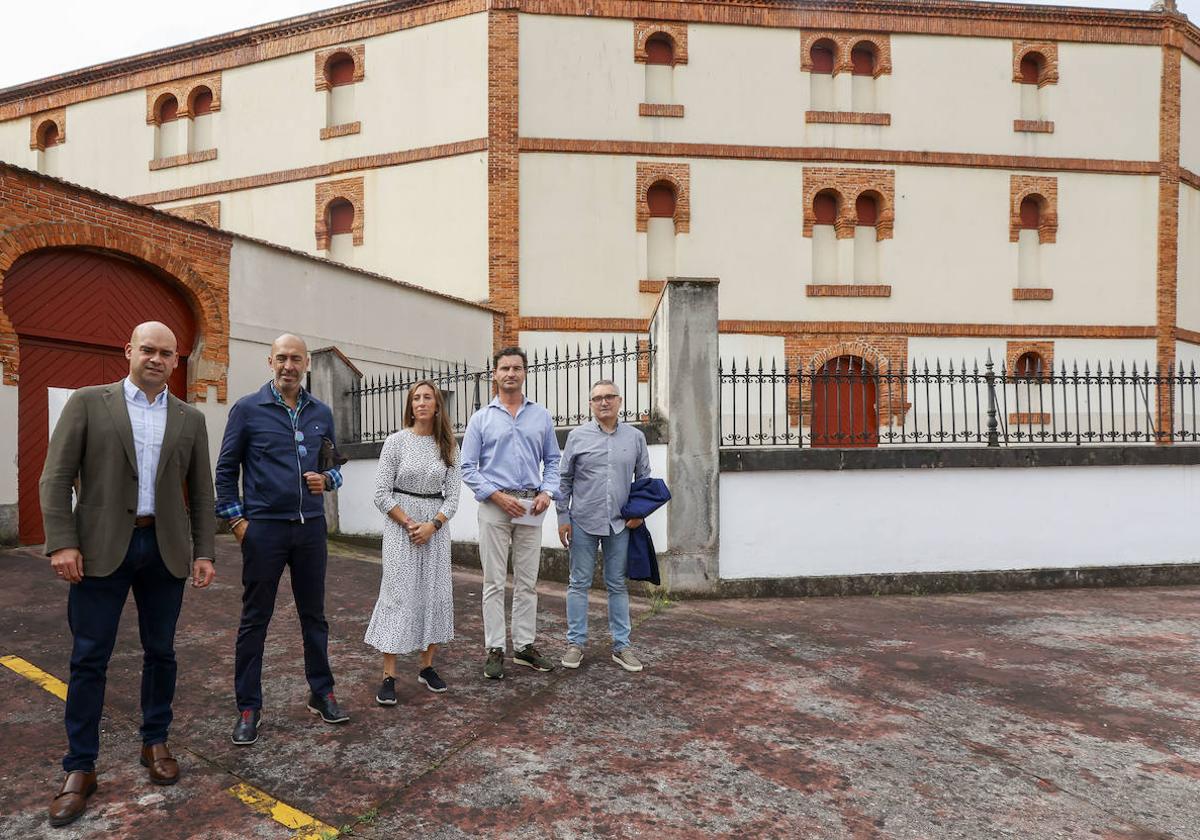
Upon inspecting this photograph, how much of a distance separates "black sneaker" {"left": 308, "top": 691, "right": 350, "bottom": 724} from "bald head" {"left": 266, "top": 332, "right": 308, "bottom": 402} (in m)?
1.52

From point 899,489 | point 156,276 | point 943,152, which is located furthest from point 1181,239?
point 156,276

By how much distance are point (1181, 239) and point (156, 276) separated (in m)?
20.3

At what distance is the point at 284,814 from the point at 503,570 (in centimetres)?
193

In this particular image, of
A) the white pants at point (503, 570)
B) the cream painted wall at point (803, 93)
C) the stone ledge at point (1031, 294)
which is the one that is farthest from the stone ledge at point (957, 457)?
the cream painted wall at point (803, 93)

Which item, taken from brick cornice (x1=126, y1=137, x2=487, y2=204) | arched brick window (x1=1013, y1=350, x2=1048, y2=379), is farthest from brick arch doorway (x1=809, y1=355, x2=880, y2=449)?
brick cornice (x1=126, y1=137, x2=487, y2=204)

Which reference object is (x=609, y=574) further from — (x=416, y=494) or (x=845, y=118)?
(x=845, y=118)

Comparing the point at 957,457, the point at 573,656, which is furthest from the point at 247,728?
the point at 957,457

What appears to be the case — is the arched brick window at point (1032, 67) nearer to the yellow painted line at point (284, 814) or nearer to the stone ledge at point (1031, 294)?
the stone ledge at point (1031, 294)

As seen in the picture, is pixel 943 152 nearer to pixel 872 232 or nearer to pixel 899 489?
pixel 872 232

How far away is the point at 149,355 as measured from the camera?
10.1ft

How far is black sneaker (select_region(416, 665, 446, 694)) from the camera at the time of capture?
4.25 metres

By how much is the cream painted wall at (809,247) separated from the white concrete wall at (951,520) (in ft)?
27.5

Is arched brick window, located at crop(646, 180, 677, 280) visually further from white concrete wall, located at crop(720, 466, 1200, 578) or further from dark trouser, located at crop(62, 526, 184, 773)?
dark trouser, located at crop(62, 526, 184, 773)

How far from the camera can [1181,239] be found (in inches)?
663
